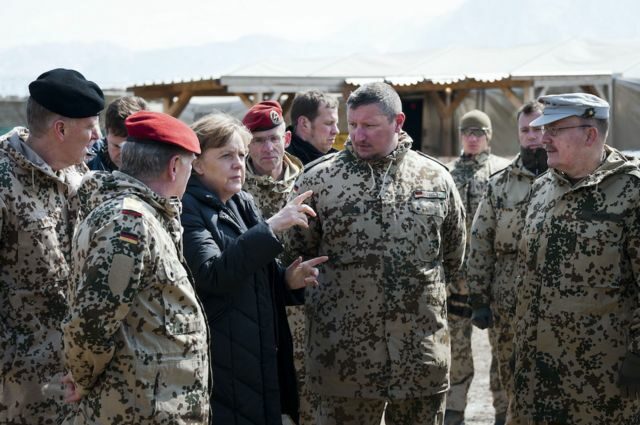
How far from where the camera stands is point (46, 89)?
13.5 feet

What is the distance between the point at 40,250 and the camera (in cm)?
415

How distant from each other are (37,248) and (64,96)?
0.72 meters

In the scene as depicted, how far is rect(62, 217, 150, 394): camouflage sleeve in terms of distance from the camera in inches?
126

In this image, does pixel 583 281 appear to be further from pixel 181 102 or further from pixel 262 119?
pixel 181 102

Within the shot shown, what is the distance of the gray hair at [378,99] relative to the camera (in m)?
4.67

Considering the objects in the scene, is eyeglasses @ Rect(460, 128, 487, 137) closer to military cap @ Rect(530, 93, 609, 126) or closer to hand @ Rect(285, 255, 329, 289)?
military cap @ Rect(530, 93, 609, 126)

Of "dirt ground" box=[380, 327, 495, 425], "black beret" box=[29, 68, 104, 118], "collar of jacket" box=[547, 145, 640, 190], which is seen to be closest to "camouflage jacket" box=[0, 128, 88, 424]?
"black beret" box=[29, 68, 104, 118]

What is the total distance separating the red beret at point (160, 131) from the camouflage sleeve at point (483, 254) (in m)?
3.29

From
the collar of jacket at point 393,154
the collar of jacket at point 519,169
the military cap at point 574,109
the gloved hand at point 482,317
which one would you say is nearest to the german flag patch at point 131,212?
the collar of jacket at point 393,154

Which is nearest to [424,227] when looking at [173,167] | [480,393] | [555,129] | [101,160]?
[555,129]

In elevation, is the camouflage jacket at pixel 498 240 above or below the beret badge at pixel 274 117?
below

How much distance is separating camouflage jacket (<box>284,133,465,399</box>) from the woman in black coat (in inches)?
21.1

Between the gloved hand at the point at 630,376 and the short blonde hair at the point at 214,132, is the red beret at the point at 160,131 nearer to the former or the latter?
the short blonde hair at the point at 214,132

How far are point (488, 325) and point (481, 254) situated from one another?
0.51 meters
